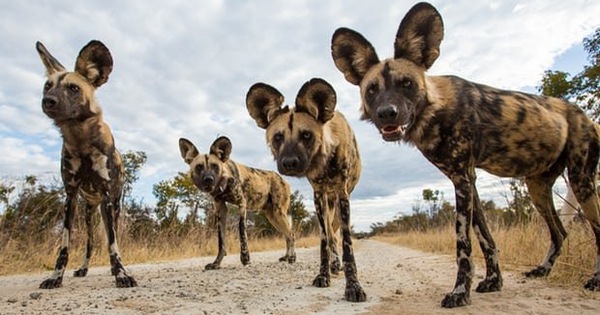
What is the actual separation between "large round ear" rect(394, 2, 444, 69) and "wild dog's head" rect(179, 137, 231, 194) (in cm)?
599

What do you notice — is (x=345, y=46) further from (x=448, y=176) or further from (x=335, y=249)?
(x=335, y=249)

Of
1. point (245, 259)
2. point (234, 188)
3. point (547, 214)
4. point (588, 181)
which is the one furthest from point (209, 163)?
point (588, 181)

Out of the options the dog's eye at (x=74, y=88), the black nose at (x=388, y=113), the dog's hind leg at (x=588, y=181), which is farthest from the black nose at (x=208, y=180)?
the dog's hind leg at (x=588, y=181)

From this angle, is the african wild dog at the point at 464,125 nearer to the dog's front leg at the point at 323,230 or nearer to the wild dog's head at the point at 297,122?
the wild dog's head at the point at 297,122

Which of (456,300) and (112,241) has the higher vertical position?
(112,241)

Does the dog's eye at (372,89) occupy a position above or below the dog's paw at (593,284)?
above

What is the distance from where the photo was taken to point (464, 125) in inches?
169

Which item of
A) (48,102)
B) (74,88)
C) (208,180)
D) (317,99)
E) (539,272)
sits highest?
(74,88)

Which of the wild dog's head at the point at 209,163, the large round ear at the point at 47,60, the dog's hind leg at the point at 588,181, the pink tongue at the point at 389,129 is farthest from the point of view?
the wild dog's head at the point at 209,163

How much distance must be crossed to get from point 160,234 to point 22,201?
3.93 m

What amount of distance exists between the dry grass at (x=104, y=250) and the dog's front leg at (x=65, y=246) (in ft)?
9.43

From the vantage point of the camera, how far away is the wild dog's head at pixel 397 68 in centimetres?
413

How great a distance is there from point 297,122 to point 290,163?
0.62 meters

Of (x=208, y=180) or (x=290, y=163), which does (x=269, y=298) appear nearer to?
(x=290, y=163)
